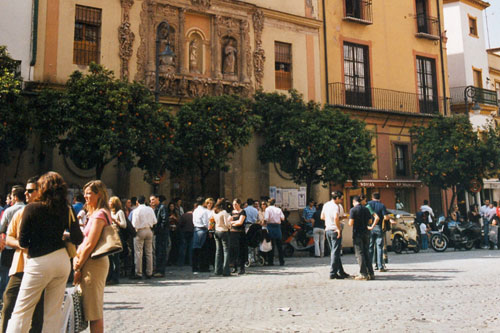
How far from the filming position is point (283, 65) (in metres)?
23.2

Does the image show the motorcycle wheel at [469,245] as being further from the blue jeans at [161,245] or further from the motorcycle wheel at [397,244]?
the blue jeans at [161,245]

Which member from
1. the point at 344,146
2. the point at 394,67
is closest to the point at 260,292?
the point at 344,146

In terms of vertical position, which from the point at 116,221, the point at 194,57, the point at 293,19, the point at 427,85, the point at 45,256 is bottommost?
the point at 45,256

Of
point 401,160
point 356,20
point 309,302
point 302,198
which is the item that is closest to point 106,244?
point 309,302

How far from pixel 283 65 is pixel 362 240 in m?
14.0

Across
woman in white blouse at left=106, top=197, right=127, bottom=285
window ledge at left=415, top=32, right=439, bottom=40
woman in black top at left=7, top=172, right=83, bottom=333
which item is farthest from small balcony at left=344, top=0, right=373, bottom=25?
woman in black top at left=7, top=172, right=83, bottom=333

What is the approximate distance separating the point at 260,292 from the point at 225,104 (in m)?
9.78

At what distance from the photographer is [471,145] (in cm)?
2400

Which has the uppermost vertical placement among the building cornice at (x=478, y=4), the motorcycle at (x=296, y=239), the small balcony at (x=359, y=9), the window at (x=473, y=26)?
the building cornice at (x=478, y=4)

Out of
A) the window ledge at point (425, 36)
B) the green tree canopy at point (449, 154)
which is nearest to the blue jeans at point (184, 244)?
the green tree canopy at point (449, 154)

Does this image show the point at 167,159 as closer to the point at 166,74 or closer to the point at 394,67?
the point at 166,74

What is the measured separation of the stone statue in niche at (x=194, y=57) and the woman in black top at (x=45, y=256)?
16.3 meters

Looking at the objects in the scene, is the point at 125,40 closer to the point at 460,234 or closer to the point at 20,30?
the point at 20,30

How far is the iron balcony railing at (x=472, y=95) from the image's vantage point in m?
30.4
